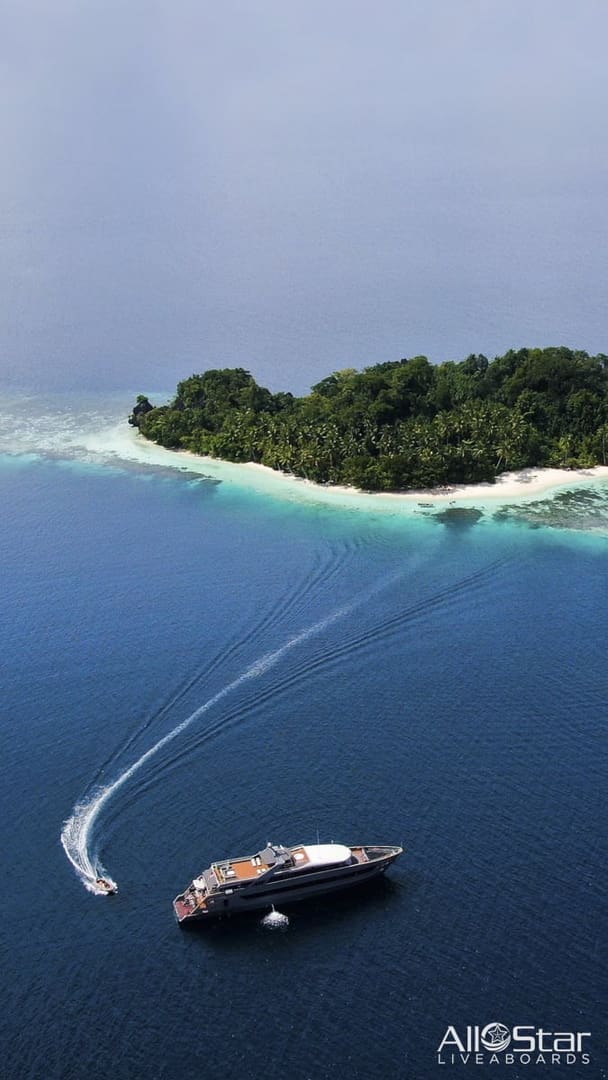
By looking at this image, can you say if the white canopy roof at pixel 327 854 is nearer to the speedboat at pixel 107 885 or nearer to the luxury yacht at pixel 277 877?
the luxury yacht at pixel 277 877

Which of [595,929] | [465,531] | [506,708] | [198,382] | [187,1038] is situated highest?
[198,382]

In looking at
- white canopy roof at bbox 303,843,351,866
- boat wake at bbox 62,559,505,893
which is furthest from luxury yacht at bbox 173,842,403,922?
boat wake at bbox 62,559,505,893

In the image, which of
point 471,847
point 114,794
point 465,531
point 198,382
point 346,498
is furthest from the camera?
point 198,382

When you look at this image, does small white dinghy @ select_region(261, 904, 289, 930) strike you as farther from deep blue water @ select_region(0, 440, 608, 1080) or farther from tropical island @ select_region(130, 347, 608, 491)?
tropical island @ select_region(130, 347, 608, 491)

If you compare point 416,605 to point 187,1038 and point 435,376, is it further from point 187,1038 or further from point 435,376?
point 435,376

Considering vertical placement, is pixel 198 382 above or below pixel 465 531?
above

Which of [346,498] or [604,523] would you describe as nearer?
[604,523]

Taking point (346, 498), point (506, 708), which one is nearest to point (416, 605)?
point (506, 708)
